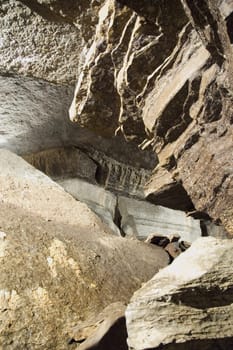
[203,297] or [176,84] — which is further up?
[176,84]

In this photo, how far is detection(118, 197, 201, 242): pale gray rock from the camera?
4.91m

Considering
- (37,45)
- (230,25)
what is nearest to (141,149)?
(37,45)

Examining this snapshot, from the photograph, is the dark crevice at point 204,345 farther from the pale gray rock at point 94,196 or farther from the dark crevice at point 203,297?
the pale gray rock at point 94,196

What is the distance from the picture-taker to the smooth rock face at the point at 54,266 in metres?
1.94

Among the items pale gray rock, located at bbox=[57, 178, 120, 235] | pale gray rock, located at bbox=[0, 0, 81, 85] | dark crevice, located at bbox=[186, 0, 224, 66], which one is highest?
dark crevice, located at bbox=[186, 0, 224, 66]

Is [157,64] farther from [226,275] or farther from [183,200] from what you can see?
[226,275]

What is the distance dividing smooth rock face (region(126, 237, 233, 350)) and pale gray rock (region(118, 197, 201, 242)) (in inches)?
122

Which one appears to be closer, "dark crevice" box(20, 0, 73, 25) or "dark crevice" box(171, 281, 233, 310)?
"dark crevice" box(171, 281, 233, 310)

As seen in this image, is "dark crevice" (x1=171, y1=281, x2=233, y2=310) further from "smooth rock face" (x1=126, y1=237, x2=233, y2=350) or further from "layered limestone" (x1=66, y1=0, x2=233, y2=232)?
"layered limestone" (x1=66, y1=0, x2=233, y2=232)

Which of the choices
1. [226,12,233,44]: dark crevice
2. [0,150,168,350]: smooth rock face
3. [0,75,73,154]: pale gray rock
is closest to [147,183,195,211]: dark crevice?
[0,150,168,350]: smooth rock face

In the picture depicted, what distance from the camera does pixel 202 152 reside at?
1.68 metres

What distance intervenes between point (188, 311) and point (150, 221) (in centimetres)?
349

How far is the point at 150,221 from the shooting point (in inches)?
199

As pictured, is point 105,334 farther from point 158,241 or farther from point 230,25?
point 158,241
